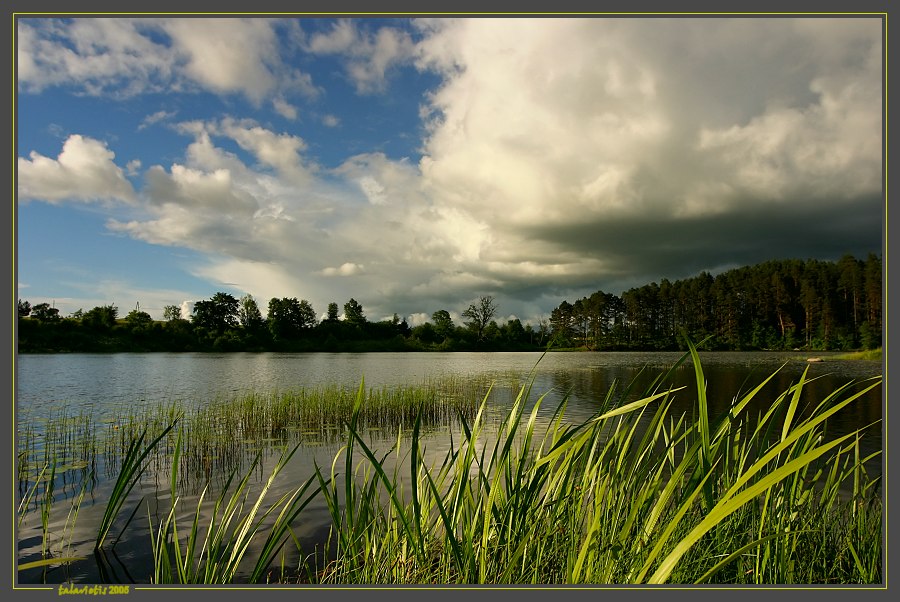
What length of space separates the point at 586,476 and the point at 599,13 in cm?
226

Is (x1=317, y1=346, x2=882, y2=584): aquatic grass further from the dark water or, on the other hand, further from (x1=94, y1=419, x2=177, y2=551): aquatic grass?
(x1=94, y1=419, x2=177, y2=551): aquatic grass

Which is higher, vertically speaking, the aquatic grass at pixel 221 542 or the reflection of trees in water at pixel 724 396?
the aquatic grass at pixel 221 542

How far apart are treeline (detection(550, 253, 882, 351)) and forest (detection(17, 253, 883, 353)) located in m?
0.07

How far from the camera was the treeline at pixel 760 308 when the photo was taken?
52.9 ft

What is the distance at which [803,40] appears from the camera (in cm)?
312

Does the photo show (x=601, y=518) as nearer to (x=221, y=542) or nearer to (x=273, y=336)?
(x=221, y=542)

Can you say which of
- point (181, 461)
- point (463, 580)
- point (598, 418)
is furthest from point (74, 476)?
point (598, 418)

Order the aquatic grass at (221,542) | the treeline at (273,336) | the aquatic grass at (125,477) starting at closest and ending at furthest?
1. the aquatic grass at (125,477)
2. the aquatic grass at (221,542)
3. the treeline at (273,336)

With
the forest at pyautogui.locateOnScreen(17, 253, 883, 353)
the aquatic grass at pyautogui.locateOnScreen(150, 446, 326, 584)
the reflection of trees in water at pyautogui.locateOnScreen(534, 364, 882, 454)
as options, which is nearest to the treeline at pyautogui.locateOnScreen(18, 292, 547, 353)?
the forest at pyautogui.locateOnScreen(17, 253, 883, 353)

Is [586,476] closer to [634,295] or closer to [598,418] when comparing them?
[598,418]

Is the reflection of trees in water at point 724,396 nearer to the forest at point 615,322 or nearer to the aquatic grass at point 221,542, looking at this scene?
the forest at point 615,322

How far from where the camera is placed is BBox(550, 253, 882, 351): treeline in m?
16.1

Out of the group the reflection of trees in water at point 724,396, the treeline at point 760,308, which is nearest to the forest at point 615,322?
the treeline at point 760,308

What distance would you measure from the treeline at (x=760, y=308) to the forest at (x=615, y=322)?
67mm
